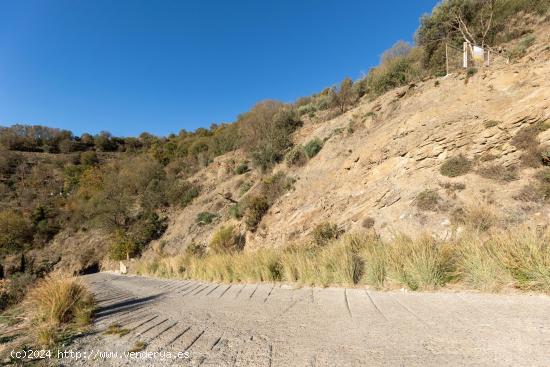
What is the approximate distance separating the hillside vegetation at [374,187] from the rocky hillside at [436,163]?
0.05 m

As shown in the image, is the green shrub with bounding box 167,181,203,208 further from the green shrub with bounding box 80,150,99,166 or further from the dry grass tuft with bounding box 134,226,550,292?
the green shrub with bounding box 80,150,99,166

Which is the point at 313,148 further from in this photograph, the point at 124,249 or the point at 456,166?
the point at 124,249

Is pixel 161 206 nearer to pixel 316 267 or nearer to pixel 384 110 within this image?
pixel 384 110

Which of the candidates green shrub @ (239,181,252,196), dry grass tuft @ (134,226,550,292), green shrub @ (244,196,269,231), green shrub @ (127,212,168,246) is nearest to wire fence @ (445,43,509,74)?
dry grass tuft @ (134,226,550,292)

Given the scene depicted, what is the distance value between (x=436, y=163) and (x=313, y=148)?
7020mm

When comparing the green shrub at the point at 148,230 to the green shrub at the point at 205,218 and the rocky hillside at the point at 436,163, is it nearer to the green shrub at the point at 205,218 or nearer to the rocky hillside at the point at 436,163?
the green shrub at the point at 205,218

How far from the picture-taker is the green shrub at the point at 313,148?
15023 millimetres

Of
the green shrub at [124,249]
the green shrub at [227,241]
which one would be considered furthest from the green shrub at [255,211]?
the green shrub at [124,249]

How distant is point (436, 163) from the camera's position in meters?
9.06

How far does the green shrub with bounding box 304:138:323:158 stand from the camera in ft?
49.3

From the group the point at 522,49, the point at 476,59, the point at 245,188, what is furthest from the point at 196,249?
the point at 522,49

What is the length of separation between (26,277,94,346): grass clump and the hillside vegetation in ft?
12.0

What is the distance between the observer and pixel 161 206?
86.6ft

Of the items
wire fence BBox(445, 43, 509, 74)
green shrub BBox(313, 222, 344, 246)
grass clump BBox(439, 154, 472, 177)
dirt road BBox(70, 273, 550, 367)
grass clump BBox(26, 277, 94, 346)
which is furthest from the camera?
wire fence BBox(445, 43, 509, 74)
